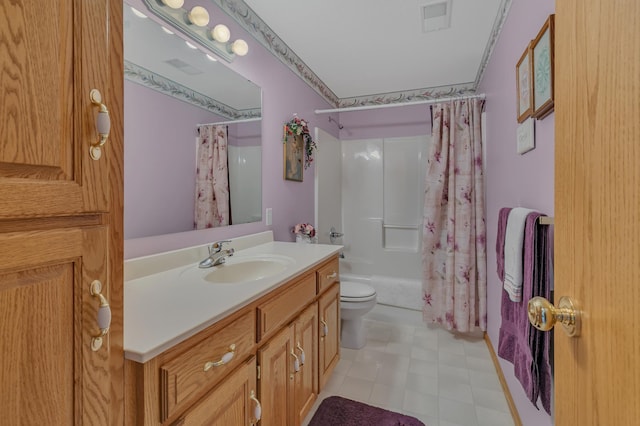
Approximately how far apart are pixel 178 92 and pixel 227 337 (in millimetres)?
1146

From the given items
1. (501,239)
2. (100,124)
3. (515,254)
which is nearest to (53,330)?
(100,124)

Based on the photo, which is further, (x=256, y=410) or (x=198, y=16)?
(x=198, y=16)

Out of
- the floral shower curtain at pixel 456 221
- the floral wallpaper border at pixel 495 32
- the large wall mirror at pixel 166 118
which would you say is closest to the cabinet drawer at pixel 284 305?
the large wall mirror at pixel 166 118

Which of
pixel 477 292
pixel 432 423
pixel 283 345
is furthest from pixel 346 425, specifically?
pixel 477 292

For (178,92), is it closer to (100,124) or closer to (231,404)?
(100,124)

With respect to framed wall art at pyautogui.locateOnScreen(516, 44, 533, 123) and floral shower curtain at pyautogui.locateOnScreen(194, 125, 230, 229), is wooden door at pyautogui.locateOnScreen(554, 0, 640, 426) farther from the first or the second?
floral shower curtain at pyautogui.locateOnScreen(194, 125, 230, 229)

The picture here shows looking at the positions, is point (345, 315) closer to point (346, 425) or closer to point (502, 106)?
point (346, 425)

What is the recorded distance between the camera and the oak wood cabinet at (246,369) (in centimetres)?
69

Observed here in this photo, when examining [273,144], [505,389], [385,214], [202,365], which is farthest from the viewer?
[385,214]

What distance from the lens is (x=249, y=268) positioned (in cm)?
162

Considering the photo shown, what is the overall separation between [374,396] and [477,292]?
4.27 ft

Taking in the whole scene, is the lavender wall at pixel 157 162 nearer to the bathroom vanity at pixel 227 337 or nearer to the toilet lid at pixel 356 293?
the bathroom vanity at pixel 227 337

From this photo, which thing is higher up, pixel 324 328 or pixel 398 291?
pixel 324 328

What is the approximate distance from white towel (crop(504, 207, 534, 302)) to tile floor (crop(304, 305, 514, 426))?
900 mm
